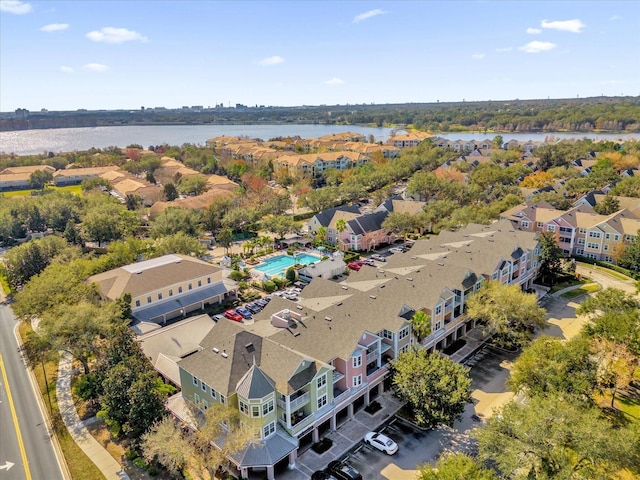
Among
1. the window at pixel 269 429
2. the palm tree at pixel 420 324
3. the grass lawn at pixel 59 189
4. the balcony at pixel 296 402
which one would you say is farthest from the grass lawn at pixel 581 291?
the grass lawn at pixel 59 189

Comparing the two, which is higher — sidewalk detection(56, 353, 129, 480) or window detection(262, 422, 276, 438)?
window detection(262, 422, 276, 438)

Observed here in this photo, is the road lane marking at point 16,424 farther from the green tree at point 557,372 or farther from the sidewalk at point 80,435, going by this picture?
the green tree at point 557,372

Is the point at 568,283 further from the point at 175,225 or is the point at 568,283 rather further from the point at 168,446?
the point at 175,225

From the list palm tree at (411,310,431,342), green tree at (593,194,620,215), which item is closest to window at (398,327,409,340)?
palm tree at (411,310,431,342)

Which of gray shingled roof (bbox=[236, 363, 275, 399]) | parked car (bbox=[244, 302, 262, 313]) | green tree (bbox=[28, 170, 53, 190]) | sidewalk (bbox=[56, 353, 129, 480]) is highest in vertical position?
green tree (bbox=[28, 170, 53, 190])

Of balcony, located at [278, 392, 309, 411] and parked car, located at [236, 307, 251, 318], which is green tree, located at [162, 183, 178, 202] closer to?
parked car, located at [236, 307, 251, 318]

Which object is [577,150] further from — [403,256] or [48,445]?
[48,445]

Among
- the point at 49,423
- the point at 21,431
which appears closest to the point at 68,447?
the point at 49,423
